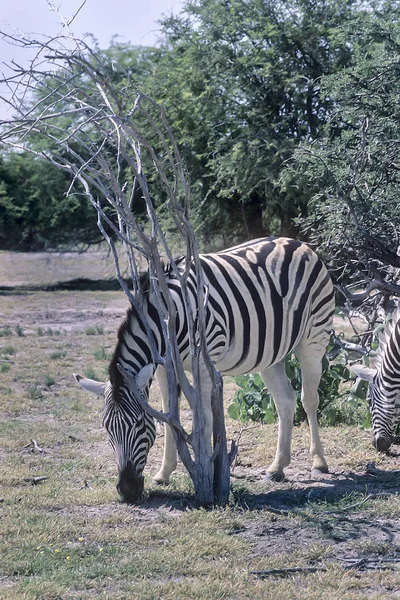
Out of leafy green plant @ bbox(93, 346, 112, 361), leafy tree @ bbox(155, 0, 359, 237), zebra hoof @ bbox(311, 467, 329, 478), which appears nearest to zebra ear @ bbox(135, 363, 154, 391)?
zebra hoof @ bbox(311, 467, 329, 478)

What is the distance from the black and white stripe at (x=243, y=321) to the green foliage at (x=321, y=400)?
1269mm

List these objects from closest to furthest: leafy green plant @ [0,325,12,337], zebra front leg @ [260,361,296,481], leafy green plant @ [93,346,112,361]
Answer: zebra front leg @ [260,361,296,481] < leafy green plant @ [93,346,112,361] < leafy green plant @ [0,325,12,337]

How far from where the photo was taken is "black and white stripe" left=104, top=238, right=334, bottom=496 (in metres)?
5.72

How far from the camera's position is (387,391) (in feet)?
22.7

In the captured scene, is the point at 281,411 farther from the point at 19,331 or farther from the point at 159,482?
the point at 19,331

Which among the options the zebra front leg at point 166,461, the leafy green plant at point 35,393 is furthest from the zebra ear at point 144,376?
the leafy green plant at point 35,393

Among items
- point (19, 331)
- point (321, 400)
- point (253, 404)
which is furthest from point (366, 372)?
point (19, 331)

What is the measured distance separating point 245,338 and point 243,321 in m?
0.13

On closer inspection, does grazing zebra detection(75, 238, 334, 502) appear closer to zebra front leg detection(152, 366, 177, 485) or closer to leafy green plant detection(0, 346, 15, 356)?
zebra front leg detection(152, 366, 177, 485)

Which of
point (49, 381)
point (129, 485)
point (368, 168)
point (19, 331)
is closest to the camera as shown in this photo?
point (129, 485)

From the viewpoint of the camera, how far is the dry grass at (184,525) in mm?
4172

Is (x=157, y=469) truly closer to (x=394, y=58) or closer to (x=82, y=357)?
(x=394, y=58)

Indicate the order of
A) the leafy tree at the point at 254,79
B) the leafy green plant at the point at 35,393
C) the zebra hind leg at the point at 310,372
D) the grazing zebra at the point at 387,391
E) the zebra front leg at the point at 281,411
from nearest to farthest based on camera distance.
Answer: the zebra front leg at the point at 281,411, the grazing zebra at the point at 387,391, the zebra hind leg at the point at 310,372, the leafy green plant at the point at 35,393, the leafy tree at the point at 254,79

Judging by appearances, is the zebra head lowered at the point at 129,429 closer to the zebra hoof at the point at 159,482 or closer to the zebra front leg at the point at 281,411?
the zebra hoof at the point at 159,482
